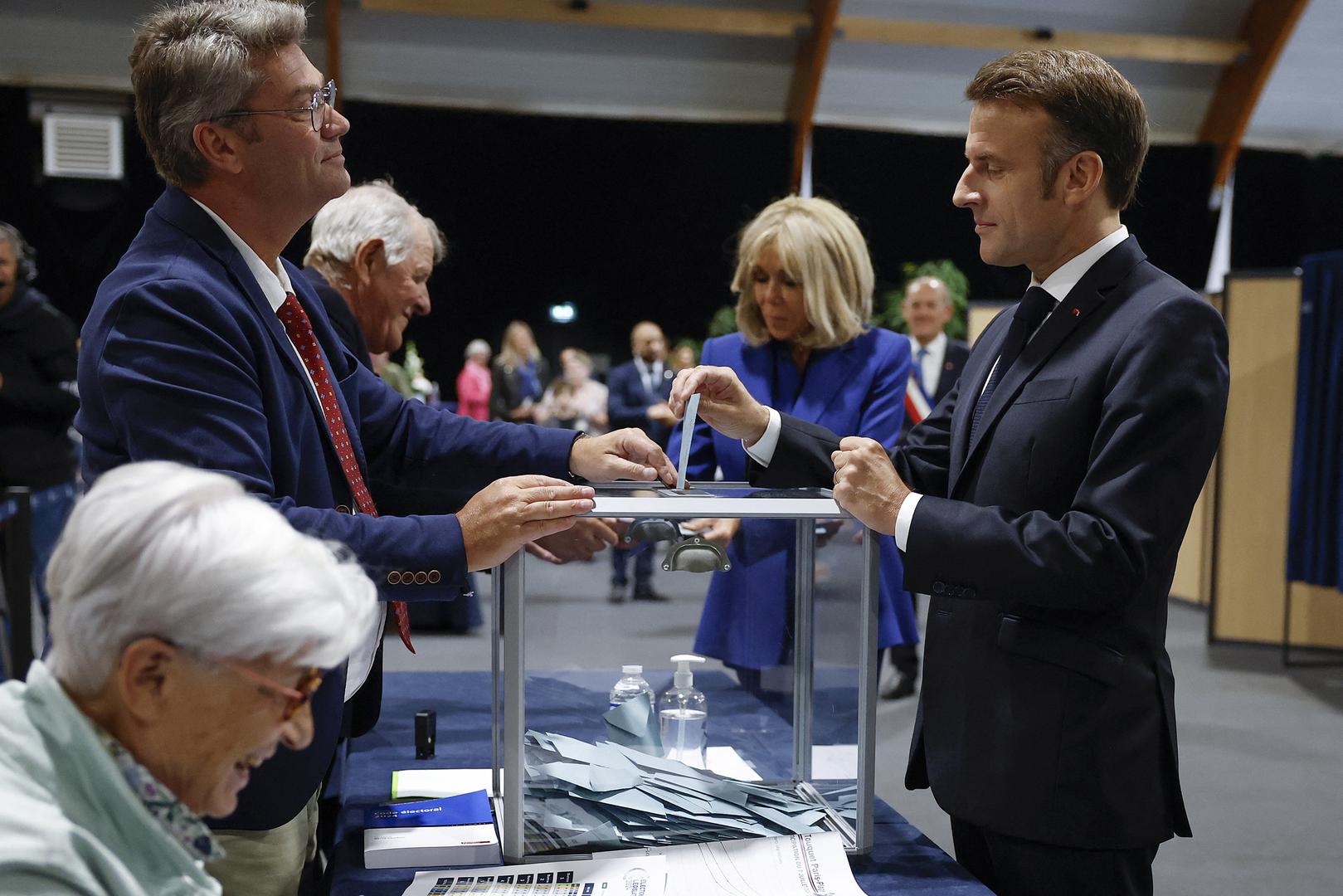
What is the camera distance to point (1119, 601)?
1.38 metres

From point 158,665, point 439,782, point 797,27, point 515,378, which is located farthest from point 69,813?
point 797,27

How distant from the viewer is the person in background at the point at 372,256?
266cm

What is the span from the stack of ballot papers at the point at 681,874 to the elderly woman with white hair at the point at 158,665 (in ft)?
1.70

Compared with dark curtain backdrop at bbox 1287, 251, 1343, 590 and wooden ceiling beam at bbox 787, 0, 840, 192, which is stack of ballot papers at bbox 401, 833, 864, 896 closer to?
dark curtain backdrop at bbox 1287, 251, 1343, 590

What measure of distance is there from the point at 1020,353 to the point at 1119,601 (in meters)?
0.35

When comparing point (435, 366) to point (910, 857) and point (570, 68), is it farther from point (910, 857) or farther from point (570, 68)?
point (910, 857)

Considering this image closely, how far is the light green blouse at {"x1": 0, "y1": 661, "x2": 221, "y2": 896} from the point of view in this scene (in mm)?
791

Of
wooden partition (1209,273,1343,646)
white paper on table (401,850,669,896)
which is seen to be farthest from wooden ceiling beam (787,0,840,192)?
white paper on table (401,850,669,896)

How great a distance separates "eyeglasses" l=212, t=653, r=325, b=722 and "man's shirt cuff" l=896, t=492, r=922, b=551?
75cm

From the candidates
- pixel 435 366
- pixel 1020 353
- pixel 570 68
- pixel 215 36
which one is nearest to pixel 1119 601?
pixel 1020 353

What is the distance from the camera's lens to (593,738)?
4.89 feet

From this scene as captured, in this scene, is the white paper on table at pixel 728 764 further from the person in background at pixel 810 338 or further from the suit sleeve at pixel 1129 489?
the person in background at pixel 810 338

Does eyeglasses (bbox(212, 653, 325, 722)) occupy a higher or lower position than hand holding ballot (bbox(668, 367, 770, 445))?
lower

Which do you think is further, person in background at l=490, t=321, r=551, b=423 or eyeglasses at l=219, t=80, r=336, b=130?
person in background at l=490, t=321, r=551, b=423
